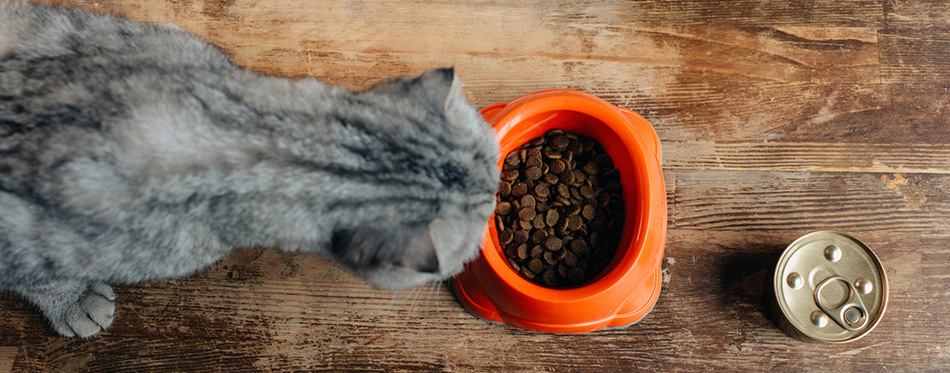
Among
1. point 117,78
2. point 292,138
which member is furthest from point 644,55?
point 117,78

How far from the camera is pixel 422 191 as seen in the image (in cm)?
89

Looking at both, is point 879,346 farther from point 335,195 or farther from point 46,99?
point 46,99

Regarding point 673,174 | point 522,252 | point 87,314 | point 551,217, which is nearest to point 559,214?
point 551,217

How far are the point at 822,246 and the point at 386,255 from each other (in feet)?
3.84

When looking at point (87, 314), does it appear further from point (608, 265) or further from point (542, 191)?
point (608, 265)

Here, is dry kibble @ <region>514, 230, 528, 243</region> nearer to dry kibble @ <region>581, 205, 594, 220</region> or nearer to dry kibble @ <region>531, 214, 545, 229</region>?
dry kibble @ <region>531, 214, 545, 229</region>

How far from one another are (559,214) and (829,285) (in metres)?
0.74

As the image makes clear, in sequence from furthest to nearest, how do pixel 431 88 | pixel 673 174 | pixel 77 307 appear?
pixel 673 174 < pixel 77 307 < pixel 431 88

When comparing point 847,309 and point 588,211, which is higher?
point 588,211

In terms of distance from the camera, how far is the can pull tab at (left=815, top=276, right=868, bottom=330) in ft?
4.21

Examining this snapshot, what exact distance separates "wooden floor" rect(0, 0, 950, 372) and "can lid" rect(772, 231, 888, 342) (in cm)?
14

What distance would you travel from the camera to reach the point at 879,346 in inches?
56.4

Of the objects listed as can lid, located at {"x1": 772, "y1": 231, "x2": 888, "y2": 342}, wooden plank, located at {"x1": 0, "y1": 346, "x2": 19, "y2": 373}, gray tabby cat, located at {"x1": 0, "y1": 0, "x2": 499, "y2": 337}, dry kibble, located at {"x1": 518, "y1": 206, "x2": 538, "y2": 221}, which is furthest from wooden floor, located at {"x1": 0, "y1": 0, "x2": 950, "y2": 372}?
gray tabby cat, located at {"x1": 0, "y1": 0, "x2": 499, "y2": 337}

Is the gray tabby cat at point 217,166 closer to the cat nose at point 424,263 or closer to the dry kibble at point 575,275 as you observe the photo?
the cat nose at point 424,263
